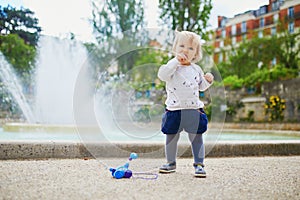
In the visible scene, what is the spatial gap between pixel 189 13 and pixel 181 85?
8.94 m

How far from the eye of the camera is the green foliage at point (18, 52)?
33.7ft

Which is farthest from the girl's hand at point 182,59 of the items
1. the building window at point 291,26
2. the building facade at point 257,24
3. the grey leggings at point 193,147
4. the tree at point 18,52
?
the building window at point 291,26

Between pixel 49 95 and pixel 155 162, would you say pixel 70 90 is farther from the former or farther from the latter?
pixel 155 162

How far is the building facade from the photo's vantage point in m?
15.0

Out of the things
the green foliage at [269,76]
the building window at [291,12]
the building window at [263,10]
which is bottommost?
the green foliage at [269,76]

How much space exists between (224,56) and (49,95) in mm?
10923

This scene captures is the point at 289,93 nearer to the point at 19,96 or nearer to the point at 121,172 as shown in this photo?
the point at 19,96

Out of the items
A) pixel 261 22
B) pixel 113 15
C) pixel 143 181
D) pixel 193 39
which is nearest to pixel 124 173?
pixel 143 181

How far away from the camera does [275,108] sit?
9078mm

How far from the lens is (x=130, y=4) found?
12227 mm

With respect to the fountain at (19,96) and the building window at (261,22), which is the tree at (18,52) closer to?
the fountain at (19,96)

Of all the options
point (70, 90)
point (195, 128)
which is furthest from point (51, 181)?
point (70, 90)

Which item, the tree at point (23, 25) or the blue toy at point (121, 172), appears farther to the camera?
the tree at point (23, 25)

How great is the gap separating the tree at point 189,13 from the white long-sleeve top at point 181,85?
848 centimetres
